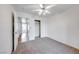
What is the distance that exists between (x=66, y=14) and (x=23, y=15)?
8.12 feet

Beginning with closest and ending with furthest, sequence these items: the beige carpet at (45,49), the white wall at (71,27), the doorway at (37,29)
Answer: the beige carpet at (45,49) → the white wall at (71,27) → the doorway at (37,29)

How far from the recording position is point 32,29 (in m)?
5.58

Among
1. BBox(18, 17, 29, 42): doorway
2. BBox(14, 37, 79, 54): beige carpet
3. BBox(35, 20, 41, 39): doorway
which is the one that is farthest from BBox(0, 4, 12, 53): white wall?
BBox(35, 20, 41, 39): doorway

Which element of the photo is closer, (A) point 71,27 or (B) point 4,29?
(B) point 4,29

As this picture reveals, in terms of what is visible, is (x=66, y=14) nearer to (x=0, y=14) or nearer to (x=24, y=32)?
(x=24, y=32)

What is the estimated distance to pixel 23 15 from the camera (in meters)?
4.92

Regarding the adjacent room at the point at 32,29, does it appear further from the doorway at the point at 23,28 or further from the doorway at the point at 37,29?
the doorway at the point at 37,29

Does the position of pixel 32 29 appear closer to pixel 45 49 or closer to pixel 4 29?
pixel 45 49

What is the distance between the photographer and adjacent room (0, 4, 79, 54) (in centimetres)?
251

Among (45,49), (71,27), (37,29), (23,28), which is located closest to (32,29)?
(23,28)

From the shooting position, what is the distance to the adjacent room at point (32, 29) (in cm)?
251

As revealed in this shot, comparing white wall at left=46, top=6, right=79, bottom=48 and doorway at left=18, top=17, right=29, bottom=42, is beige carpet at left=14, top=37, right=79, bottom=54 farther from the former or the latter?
doorway at left=18, top=17, right=29, bottom=42

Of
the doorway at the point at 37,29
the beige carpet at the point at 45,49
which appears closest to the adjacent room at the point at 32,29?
the beige carpet at the point at 45,49
